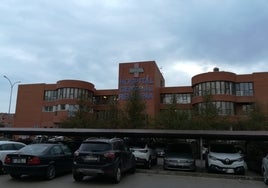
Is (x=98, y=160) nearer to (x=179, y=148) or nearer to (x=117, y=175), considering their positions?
(x=117, y=175)

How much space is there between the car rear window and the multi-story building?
29566 mm

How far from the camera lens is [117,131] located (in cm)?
1958

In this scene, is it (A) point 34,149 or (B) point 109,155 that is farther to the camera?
(A) point 34,149

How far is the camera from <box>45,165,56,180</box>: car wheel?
12211 mm

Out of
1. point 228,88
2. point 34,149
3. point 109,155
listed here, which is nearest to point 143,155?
point 109,155

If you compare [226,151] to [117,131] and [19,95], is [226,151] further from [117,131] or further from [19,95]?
[19,95]

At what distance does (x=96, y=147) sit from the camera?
11.9 meters

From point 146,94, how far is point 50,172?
42749 mm

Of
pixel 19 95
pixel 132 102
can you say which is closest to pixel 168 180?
pixel 132 102

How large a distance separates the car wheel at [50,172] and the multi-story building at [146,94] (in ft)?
98.2

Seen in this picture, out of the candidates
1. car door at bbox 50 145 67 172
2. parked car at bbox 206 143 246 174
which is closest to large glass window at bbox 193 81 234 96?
parked car at bbox 206 143 246 174

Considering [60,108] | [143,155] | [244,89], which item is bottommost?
[143,155]

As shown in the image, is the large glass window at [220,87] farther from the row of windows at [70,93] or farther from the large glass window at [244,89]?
the row of windows at [70,93]

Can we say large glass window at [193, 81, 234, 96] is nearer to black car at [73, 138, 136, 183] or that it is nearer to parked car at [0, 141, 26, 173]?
parked car at [0, 141, 26, 173]
